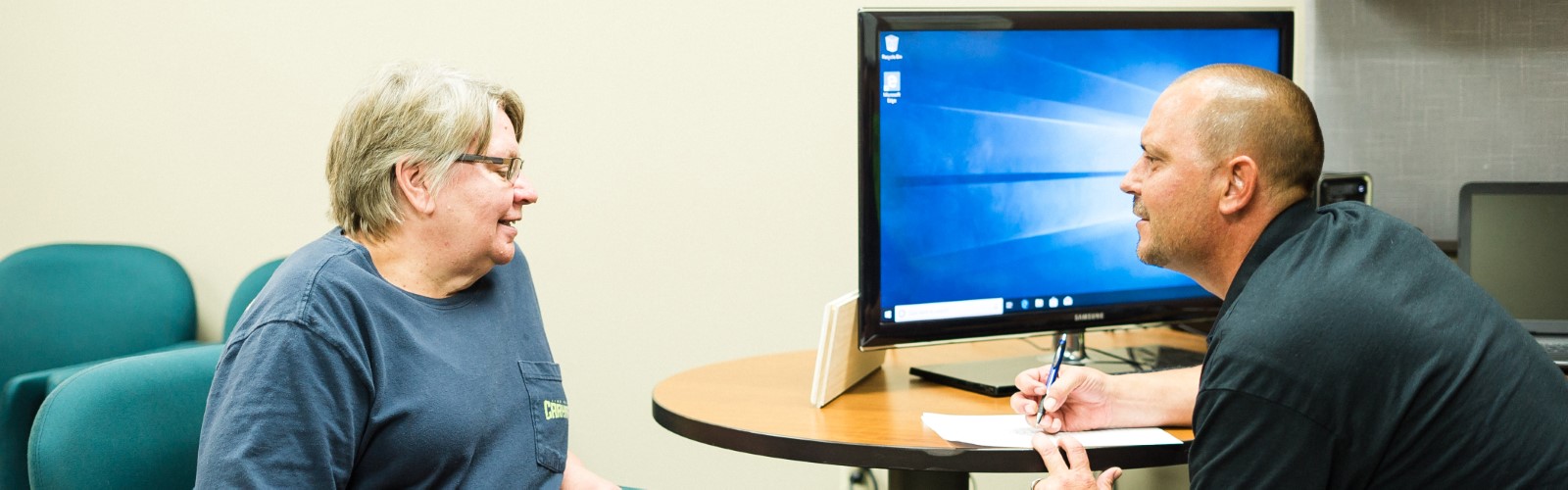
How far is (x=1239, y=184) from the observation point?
4.30 ft

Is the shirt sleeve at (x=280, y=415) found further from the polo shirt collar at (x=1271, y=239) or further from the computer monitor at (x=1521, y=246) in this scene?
the computer monitor at (x=1521, y=246)

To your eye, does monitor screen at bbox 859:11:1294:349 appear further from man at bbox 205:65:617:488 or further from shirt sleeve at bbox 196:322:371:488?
shirt sleeve at bbox 196:322:371:488

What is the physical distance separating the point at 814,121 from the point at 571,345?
2.53 ft

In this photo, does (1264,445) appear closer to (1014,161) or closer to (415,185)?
(1014,161)

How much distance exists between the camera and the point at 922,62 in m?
1.69

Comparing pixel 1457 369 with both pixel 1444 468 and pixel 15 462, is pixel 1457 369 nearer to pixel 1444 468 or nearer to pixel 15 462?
pixel 1444 468

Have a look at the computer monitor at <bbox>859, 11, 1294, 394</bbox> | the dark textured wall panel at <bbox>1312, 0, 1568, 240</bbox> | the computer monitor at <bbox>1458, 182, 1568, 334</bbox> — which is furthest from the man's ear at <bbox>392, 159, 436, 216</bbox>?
the dark textured wall panel at <bbox>1312, 0, 1568, 240</bbox>

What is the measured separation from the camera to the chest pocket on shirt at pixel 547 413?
4.90 feet

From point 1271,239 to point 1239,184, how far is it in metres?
0.07

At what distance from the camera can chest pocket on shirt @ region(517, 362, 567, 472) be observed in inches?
58.7

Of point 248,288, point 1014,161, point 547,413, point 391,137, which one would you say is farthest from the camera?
point 248,288

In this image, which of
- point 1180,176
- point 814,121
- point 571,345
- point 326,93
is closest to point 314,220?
point 326,93

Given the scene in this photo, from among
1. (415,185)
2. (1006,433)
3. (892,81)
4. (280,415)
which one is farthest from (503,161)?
(1006,433)

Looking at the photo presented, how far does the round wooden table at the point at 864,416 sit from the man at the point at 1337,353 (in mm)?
251
